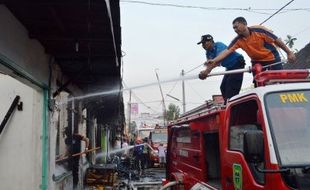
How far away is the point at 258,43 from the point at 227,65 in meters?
1.18

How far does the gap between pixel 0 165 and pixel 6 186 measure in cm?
39

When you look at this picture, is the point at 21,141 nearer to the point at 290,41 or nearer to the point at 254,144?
the point at 254,144

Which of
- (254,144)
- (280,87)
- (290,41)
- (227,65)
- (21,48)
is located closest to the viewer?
(254,144)

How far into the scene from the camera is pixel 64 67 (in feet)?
33.9

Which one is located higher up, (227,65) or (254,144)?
(227,65)

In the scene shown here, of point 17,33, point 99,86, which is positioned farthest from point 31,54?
point 99,86

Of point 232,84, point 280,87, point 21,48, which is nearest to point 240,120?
point 280,87

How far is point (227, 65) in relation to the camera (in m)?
7.20

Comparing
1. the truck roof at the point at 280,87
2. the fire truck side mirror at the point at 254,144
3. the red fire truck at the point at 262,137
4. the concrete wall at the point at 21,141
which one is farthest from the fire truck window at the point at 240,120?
the concrete wall at the point at 21,141

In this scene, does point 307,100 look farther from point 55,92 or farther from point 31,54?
point 55,92

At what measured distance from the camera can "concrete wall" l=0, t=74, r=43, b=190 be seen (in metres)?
7.99

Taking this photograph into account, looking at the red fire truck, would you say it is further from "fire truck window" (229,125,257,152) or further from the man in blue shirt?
the man in blue shirt

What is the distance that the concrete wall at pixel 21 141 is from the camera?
799 cm

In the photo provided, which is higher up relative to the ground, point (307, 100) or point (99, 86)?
point (99, 86)
